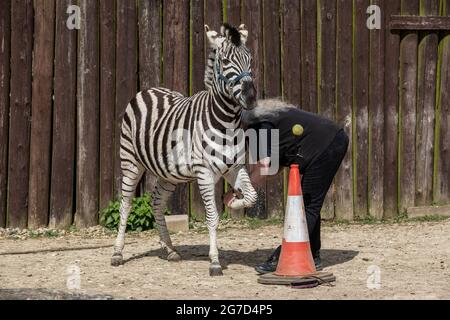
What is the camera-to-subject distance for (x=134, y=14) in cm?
1097

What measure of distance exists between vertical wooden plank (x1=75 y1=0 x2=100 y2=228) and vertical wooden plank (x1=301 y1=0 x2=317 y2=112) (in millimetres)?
2356

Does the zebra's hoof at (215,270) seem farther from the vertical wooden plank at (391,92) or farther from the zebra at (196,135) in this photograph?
the vertical wooden plank at (391,92)

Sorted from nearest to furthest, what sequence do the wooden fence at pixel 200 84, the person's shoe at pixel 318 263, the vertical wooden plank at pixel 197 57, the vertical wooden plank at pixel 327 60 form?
the person's shoe at pixel 318 263 < the wooden fence at pixel 200 84 < the vertical wooden plank at pixel 197 57 < the vertical wooden plank at pixel 327 60

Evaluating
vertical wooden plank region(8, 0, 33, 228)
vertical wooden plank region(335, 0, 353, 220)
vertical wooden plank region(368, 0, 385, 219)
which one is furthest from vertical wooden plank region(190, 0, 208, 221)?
vertical wooden plank region(368, 0, 385, 219)

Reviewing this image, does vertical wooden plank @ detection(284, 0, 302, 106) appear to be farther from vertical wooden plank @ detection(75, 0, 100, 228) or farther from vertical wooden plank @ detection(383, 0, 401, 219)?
vertical wooden plank @ detection(75, 0, 100, 228)

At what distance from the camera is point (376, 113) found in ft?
37.6

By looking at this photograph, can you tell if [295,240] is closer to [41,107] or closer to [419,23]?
[41,107]

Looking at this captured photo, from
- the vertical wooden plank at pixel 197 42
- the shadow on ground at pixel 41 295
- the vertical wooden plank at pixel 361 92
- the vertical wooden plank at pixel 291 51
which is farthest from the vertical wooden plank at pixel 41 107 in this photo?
the shadow on ground at pixel 41 295

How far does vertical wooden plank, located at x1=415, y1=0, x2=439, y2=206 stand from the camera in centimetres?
1162

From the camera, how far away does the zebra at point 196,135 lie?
327 inches

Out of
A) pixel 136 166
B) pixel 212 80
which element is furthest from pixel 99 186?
pixel 212 80

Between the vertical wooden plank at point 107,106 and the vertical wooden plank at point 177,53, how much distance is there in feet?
1.95

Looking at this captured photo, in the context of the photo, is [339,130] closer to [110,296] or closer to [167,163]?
[167,163]
